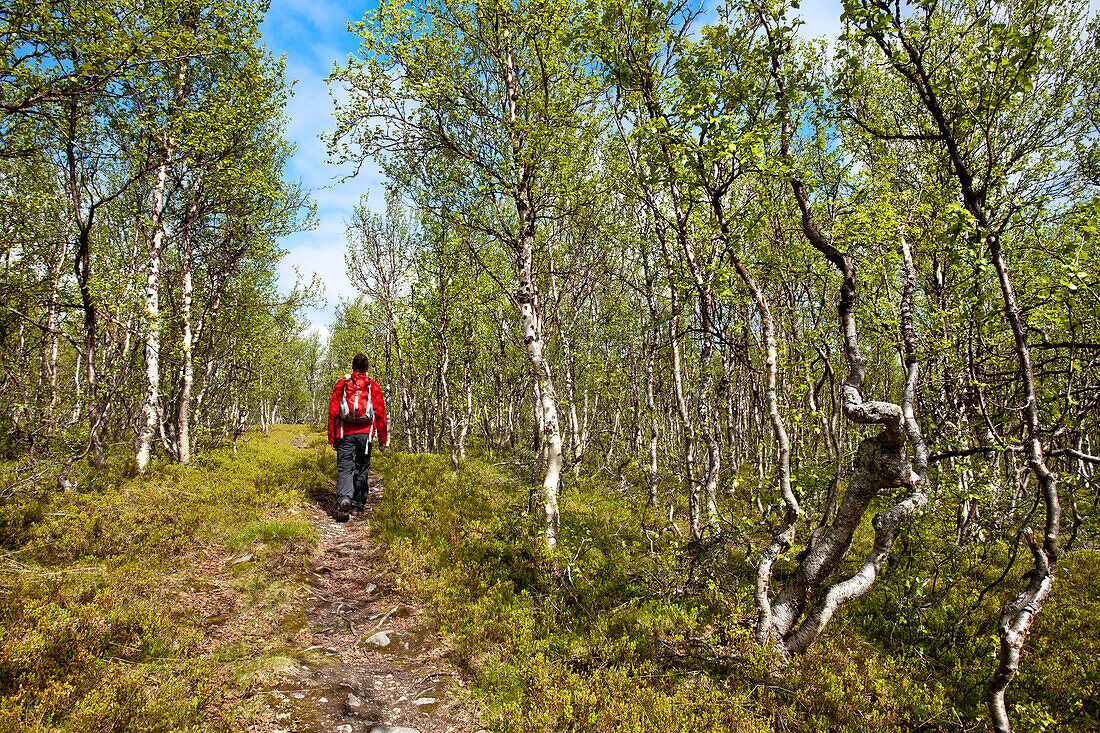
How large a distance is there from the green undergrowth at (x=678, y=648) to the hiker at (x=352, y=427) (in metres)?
1.30

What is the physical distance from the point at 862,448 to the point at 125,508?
39.2 ft

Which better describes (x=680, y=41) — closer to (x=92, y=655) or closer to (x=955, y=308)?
(x=955, y=308)

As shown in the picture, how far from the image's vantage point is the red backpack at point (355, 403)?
405 inches

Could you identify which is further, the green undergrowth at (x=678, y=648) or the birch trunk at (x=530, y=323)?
the birch trunk at (x=530, y=323)

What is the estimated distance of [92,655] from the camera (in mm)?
4324

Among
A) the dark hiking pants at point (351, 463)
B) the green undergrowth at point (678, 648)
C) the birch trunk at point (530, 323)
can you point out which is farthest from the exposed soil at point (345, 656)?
the birch trunk at point (530, 323)

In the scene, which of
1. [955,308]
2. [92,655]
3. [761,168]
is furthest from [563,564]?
[955,308]

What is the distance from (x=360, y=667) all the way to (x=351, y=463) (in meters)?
5.56

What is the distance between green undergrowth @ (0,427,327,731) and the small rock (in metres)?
1.28

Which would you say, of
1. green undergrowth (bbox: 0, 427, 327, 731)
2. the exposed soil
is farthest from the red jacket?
the exposed soil

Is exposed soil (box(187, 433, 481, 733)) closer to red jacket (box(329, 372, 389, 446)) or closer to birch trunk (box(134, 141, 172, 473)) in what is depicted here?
red jacket (box(329, 372, 389, 446))

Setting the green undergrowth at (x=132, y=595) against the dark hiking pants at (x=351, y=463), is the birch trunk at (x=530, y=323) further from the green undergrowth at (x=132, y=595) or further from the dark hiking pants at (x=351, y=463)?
the dark hiking pants at (x=351, y=463)

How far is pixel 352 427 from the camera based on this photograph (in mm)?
10312

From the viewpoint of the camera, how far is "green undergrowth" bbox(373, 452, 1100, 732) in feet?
16.6
